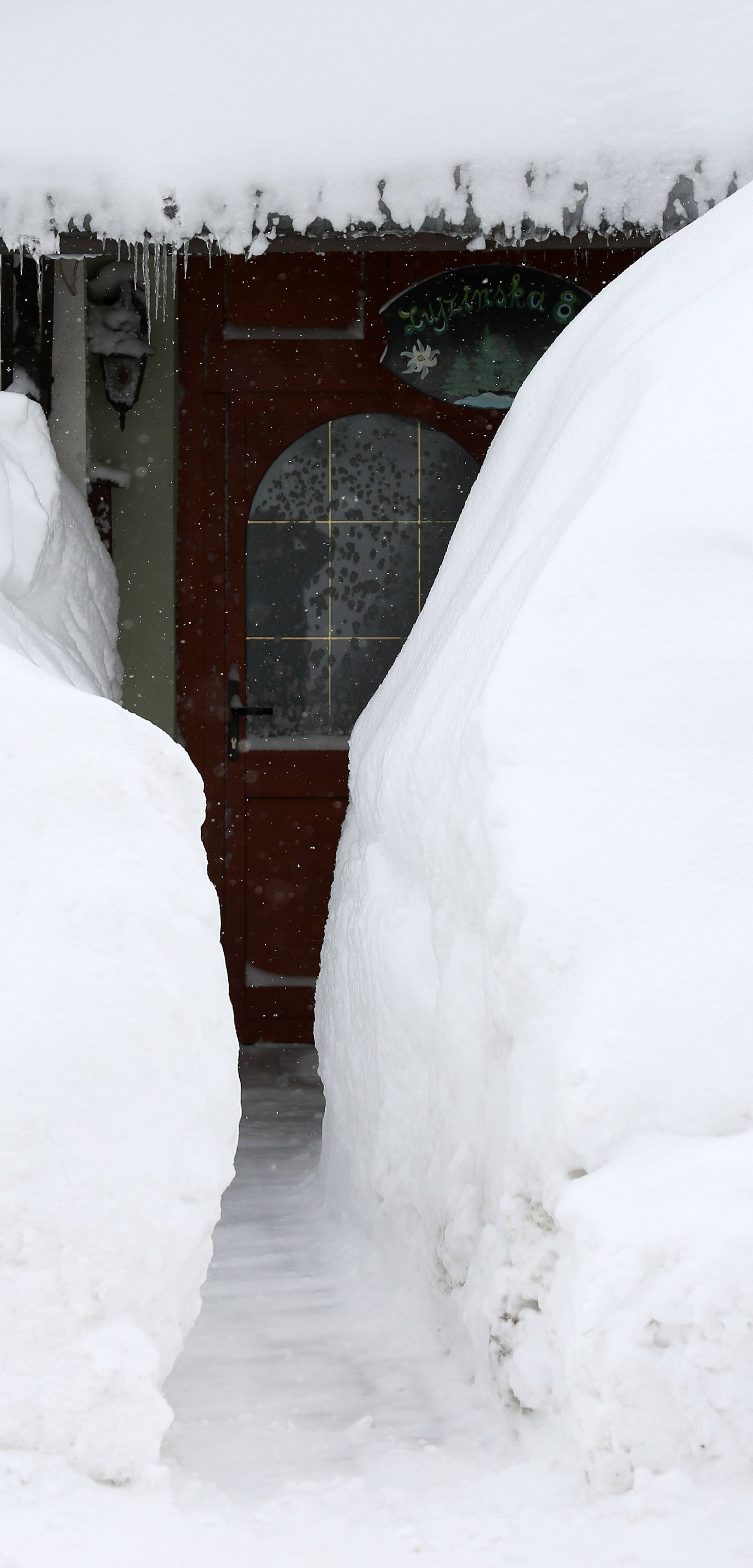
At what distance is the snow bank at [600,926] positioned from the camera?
66.3 inches

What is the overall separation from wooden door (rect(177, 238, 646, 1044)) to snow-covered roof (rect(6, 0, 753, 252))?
1.15 m

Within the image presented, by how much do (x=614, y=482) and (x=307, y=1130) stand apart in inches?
98.2

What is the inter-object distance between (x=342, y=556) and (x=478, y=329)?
0.97 meters

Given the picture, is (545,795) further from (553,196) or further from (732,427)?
(553,196)

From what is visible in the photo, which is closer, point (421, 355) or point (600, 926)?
point (600, 926)

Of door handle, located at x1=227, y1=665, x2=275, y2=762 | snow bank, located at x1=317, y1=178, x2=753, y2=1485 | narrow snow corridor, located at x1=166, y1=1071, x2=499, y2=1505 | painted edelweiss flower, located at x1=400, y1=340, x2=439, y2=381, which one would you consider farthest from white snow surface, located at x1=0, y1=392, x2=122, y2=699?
narrow snow corridor, located at x1=166, y1=1071, x2=499, y2=1505

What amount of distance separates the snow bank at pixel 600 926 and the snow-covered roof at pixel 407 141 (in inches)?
30.9

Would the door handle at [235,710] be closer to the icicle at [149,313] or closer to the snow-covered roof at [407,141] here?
the icicle at [149,313]

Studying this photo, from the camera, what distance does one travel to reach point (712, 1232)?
1.68 m

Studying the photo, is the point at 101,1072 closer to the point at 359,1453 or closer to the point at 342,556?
the point at 359,1453

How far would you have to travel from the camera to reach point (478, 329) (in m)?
4.44

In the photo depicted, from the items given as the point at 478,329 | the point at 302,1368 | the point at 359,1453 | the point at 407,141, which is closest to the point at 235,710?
the point at 478,329

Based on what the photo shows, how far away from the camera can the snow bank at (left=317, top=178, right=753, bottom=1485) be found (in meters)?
1.68

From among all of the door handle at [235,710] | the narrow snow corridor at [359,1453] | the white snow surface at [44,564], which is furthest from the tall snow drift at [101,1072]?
the door handle at [235,710]
